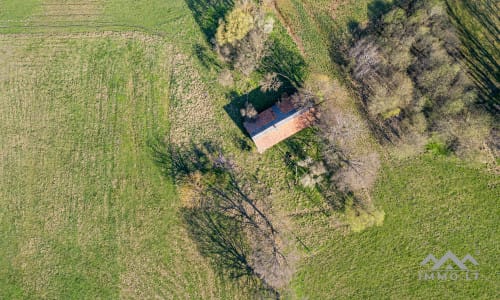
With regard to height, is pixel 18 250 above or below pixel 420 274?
above

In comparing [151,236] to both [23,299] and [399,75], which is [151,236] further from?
[399,75]

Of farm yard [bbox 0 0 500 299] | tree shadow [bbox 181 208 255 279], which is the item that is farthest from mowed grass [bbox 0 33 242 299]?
tree shadow [bbox 181 208 255 279]

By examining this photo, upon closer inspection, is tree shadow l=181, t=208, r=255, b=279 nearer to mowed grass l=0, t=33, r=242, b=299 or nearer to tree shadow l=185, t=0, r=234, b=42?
mowed grass l=0, t=33, r=242, b=299

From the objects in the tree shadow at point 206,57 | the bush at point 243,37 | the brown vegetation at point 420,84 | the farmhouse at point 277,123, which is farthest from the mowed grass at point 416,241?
the tree shadow at point 206,57

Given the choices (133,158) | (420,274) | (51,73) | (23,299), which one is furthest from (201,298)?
(51,73)

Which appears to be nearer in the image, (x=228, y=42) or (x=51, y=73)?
(x=228, y=42)

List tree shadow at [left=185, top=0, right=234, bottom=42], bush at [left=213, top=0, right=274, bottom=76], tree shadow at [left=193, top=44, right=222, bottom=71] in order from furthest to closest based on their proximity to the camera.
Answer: tree shadow at [left=185, top=0, right=234, bottom=42] → tree shadow at [left=193, top=44, right=222, bottom=71] → bush at [left=213, top=0, right=274, bottom=76]

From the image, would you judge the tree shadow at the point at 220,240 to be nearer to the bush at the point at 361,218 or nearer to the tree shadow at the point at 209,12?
the bush at the point at 361,218
